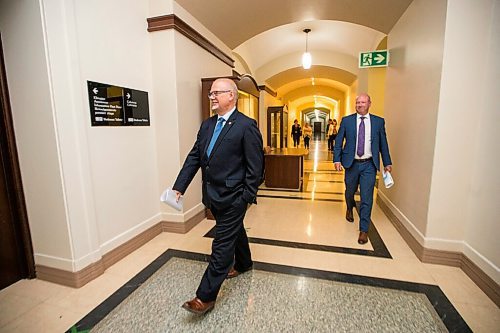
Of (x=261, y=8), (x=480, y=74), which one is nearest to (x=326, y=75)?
(x=261, y=8)

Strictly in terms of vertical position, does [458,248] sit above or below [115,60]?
below

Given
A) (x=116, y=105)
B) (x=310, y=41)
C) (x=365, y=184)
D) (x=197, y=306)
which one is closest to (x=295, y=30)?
(x=310, y=41)

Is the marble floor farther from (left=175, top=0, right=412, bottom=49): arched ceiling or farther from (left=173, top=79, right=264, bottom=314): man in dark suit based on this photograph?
(left=175, top=0, right=412, bottom=49): arched ceiling

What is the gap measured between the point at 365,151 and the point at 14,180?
11.5 ft

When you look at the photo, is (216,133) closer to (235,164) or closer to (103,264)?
(235,164)

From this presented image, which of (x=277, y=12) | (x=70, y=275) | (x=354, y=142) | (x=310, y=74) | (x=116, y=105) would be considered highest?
(x=310, y=74)

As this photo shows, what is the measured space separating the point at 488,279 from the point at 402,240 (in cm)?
101

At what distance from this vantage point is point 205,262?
2.55m

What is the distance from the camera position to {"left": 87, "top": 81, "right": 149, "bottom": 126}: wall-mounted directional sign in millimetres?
2367

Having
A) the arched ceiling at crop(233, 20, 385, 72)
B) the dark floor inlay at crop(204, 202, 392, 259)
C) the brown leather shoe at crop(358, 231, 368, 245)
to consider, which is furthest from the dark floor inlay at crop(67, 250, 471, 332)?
the arched ceiling at crop(233, 20, 385, 72)

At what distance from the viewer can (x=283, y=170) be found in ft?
18.0

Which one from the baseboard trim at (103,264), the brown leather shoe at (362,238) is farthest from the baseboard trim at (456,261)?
the baseboard trim at (103,264)

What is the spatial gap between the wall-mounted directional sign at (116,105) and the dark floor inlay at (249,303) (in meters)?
1.52

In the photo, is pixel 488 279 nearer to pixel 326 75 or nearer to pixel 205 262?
pixel 205 262
